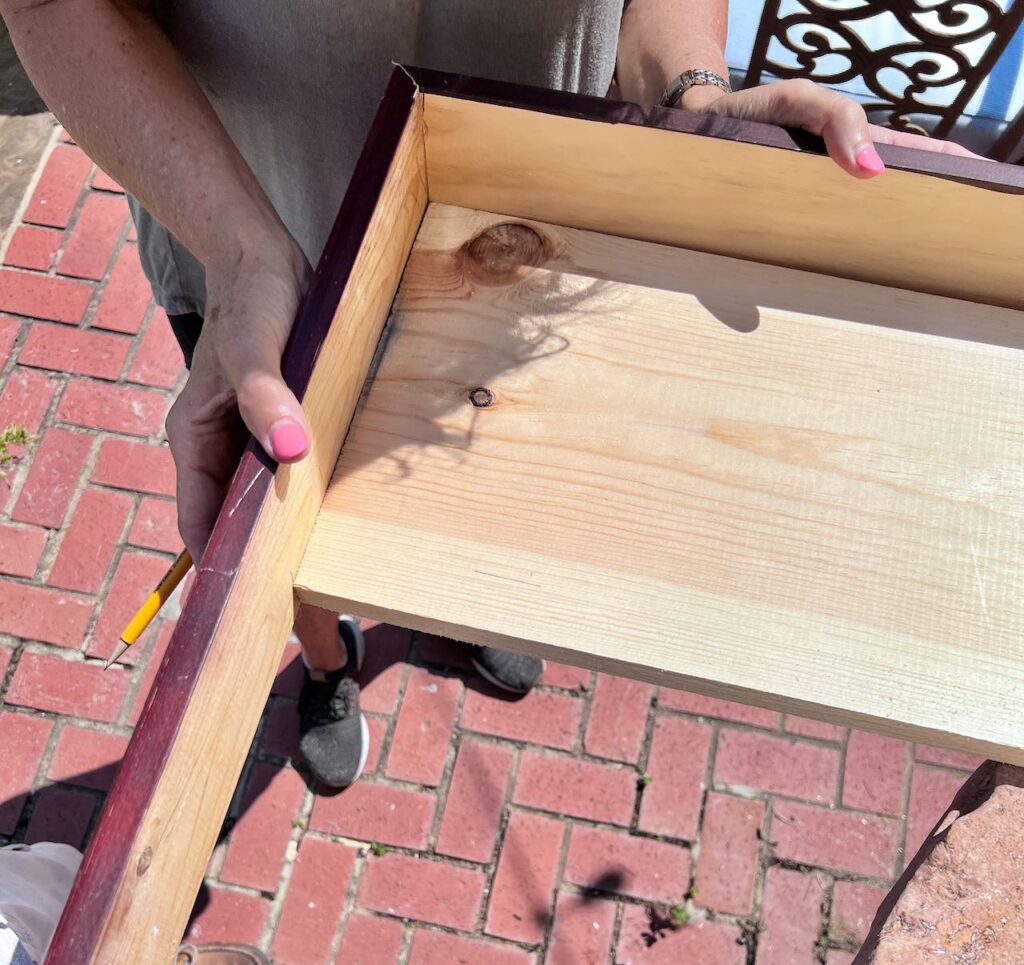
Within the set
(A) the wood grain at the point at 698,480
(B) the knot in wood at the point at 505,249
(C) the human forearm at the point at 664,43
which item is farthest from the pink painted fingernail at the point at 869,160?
(C) the human forearm at the point at 664,43

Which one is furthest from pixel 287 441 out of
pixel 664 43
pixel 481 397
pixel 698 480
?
pixel 664 43

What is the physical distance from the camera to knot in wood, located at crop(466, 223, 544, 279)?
44.3 inches

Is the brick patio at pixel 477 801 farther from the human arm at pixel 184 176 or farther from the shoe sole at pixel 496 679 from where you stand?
the human arm at pixel 184 176

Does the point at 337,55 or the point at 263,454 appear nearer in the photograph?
the point at 263,454

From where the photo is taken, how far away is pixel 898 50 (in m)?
2.54

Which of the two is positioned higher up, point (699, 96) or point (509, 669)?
point (699, 96)

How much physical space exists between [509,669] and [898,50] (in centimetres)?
194

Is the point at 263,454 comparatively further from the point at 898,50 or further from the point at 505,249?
the point at 898,50

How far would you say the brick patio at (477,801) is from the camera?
2.18 m

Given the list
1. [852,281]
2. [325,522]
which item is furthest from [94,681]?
[852,281]

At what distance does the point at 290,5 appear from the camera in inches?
43.3

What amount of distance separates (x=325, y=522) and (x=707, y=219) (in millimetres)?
554

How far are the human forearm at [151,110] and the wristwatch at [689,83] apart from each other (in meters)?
0.59

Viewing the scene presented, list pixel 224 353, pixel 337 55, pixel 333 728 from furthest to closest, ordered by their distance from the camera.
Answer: pixel 333 728
pixel 337 55
pixel 224 353
